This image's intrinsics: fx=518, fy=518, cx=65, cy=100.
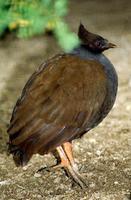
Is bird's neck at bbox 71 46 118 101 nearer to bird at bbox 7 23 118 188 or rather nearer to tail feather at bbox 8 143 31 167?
bird at bbox 7 23 118 188

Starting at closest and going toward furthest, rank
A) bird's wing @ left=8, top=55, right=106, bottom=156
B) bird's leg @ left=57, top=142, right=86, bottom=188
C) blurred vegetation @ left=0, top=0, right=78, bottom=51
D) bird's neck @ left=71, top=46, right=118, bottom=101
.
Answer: blurred vegetation @ left=0, top=0, right=78, bottom=51 → bird's wing @ left=8, top=55, right=106, bottom=156 → bird's neck @ left=71, top=46, right=118, bottom=101 → bird's leg @ left=57, top=142, right=86, bottom=188

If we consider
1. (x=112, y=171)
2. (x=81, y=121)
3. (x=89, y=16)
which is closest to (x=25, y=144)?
(x=81, y=121)

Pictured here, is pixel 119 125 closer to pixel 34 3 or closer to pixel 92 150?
pixel 92 150

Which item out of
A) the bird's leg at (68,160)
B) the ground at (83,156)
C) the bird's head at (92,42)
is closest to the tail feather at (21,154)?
the ground at (83,156)

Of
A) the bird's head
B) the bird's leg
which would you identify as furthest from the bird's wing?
the bird's leg

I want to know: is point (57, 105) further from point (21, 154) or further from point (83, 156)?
point (83, 156)

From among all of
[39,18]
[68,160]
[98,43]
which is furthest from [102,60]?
[39,18]
